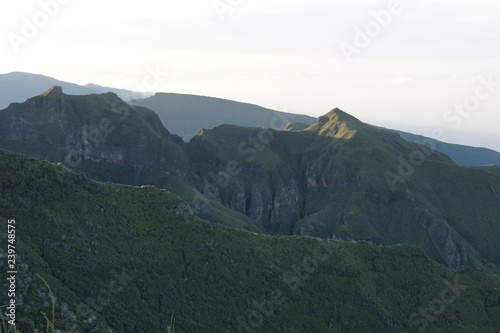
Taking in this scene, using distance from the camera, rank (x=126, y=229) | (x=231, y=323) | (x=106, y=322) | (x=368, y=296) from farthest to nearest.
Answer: (x=368, y=296), (x=126, y=229), (x=231, y=323), (x=106, y=322)

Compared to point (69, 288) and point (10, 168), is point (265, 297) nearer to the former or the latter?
point (69, 288)

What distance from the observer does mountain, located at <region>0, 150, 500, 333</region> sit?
8388 cm

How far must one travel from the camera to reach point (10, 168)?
3794 inches

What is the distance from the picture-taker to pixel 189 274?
329ft

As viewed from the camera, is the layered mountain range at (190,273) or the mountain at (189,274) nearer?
the mountain at (189,274)

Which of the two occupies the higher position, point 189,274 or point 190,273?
point 190,273

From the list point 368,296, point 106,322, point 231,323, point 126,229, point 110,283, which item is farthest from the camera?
point 368,296

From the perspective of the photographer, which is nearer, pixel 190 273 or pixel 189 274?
pixel 189 274

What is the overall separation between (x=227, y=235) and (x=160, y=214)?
2125 cm

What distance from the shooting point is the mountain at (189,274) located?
8388 centimetres

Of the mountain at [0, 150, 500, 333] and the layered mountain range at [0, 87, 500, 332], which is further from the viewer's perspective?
the layered mountain range at [0, 87, 500, 332]

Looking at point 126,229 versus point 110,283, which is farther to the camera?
point 126,229

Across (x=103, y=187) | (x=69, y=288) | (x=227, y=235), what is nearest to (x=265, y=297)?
(x=227, y=235)

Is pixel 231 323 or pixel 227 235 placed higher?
pixel 227 235
